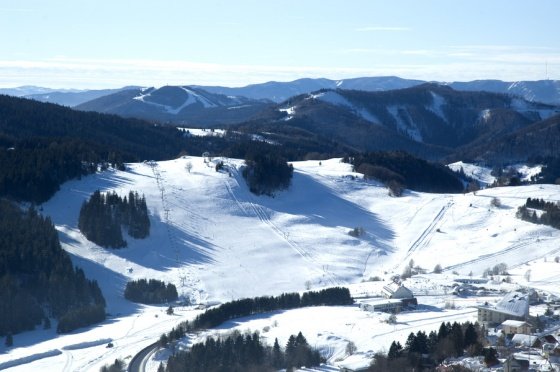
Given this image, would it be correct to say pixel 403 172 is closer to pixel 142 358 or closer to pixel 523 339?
pixel 523 339

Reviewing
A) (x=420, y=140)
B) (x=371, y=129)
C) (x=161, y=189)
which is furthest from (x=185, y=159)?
(x=420, y=140)

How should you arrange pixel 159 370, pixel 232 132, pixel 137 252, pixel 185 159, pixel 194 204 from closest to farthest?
1. pixel 159 370
2. pixel 137 252
3. pixel 194 204
4. pixel 185 159
5. pixel 232 132

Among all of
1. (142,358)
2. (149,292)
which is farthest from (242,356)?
(149,292)

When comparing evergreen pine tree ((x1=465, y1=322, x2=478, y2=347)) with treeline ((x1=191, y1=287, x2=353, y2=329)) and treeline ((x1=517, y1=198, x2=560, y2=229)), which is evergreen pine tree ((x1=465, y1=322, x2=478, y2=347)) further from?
treeline ((x1=517, y1=198, x2=560, y2=229))

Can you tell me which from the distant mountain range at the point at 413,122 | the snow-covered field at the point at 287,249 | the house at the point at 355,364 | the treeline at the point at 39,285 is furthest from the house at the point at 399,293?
the distant mountain range at the point at 413,122

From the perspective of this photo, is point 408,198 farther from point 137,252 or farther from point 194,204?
point 137,252

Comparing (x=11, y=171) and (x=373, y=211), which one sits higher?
(x=11, y=171)

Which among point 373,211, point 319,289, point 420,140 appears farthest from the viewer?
point 420,140
